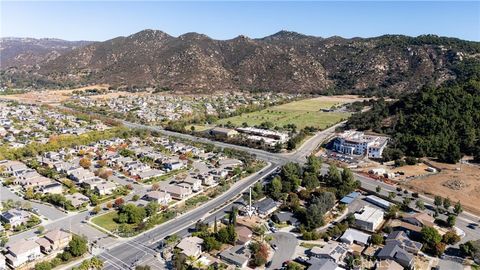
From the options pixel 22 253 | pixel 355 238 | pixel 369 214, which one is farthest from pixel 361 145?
pixel 22 253

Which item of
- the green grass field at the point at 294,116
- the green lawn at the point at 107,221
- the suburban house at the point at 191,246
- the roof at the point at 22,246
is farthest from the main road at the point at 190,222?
the green grass field at the point at 294,116

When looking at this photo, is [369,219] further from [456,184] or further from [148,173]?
[148,173]

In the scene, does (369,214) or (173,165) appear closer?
(369,214)

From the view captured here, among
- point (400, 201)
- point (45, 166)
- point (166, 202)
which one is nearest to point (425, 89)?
point (400, 201)

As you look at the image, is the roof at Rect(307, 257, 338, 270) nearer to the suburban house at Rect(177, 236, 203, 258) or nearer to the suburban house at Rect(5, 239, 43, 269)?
the suburban house at Rect(177, 236, 203, 258)

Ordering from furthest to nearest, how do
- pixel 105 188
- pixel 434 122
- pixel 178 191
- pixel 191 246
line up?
pixel 434 122
pixel 105 188
pixel 178 191
pixel 191 246

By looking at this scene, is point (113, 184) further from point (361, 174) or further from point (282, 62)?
point (282, 62)

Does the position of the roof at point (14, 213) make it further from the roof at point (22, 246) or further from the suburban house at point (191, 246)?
the suburban house at point (191, 246)

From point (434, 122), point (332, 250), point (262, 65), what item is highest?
point (262, 65)
